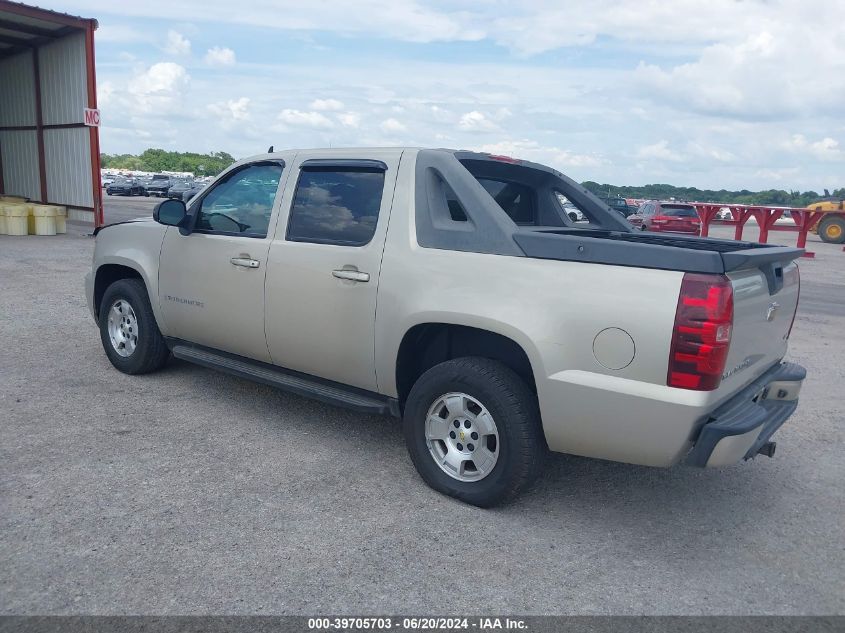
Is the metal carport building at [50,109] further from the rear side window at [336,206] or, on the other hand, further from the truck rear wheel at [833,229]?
the truck rear wheel at [833,229]

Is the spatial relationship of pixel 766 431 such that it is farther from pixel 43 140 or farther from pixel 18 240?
pixel 43 140

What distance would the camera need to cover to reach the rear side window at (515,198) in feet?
15.4

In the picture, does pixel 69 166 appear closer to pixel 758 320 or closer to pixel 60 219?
pixel 60 219

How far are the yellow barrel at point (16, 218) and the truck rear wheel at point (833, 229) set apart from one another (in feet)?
84.9

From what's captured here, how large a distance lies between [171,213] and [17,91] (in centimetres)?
1892

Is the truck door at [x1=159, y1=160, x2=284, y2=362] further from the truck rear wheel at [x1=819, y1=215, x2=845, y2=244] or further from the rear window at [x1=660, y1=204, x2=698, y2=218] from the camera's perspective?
the truck rear wheel at [x1=819, y1=215, x2=845, y2=244]

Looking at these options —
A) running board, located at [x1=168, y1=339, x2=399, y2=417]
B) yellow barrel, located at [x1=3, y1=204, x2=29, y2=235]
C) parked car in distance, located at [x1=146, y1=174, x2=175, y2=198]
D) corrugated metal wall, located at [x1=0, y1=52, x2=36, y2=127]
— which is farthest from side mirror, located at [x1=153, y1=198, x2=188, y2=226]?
parked car in distance, located at [x1=146, y1=174, x2=175, y2=198]

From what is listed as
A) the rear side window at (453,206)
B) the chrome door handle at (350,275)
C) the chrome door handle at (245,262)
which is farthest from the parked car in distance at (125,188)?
the rear side window at (453,206)

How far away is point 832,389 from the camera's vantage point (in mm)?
6375

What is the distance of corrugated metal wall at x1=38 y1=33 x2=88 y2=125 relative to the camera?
1738cm

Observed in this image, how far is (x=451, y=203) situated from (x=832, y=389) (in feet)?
14.3

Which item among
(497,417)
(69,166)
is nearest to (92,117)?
(69,166)

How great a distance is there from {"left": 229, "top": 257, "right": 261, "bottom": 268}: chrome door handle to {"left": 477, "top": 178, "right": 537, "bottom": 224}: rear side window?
1.53 meters

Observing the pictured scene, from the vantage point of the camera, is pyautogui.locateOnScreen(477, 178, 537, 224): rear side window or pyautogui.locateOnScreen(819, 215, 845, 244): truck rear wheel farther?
pyautogui.locateOnScreen(819, 215, 845, 244): truck rear wheel
